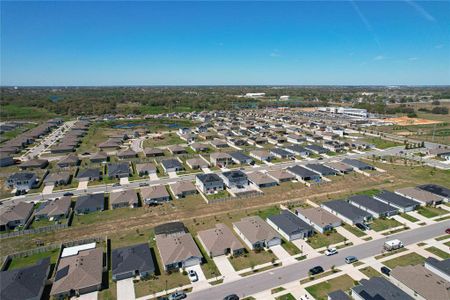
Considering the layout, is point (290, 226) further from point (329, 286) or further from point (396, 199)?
point (396, 199)

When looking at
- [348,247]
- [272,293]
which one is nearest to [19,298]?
[272,293]

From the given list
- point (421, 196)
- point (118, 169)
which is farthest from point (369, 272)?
point (118, 169)

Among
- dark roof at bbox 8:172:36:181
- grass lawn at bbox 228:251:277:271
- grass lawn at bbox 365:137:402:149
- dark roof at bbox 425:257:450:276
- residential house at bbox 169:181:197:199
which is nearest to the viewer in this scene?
dark roof at bbox 425:257:450:276

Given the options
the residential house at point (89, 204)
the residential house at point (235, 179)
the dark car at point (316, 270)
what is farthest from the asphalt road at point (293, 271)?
the residential house at point (89, 204)

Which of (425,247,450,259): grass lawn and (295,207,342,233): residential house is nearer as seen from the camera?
(425,247,450,259): grass lawn

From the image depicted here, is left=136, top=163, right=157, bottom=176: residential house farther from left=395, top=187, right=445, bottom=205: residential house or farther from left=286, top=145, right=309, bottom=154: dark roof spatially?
left=395, top=187, right=445, bottom=205: residential house

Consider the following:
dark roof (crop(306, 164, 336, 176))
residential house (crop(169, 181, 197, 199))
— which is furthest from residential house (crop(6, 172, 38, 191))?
dark roof (crop(306, 164, 336, 176))

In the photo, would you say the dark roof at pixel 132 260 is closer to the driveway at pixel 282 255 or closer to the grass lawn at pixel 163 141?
the driveway at pixel 282 255
